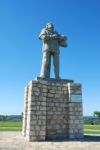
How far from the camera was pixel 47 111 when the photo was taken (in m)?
11.4

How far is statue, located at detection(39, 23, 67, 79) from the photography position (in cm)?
1237

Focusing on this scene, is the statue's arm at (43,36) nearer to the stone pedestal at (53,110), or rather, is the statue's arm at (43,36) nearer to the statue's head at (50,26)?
the statue's head at (50,26)

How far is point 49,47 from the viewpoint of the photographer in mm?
12508

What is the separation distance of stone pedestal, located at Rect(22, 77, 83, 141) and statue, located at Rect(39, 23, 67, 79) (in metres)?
0.67

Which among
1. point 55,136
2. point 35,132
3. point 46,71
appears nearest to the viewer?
point 35,132

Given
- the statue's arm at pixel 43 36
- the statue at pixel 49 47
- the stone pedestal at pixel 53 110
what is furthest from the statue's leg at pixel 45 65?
the statue's arm at pixel 43 36

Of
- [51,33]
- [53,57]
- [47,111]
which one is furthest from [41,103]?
[51,33]

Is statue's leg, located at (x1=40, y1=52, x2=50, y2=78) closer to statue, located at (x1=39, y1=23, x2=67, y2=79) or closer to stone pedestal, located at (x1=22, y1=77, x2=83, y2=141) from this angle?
statue, located at (x1=39, y1=23, x2=67, y2=79)

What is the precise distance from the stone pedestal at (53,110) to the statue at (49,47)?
0.67m

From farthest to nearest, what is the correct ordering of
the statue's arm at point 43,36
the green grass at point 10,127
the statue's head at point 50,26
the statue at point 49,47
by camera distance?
the green grass at point 10,127
the statue's head at point 50,26
the statue's arm at point 43,36
the statue at point 49,47

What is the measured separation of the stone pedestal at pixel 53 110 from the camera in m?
10.8

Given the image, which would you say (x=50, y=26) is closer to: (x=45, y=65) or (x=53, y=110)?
(x=45, y=65)

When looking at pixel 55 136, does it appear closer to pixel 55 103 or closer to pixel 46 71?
pixel 55 103

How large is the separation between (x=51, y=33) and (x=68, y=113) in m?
3.98
